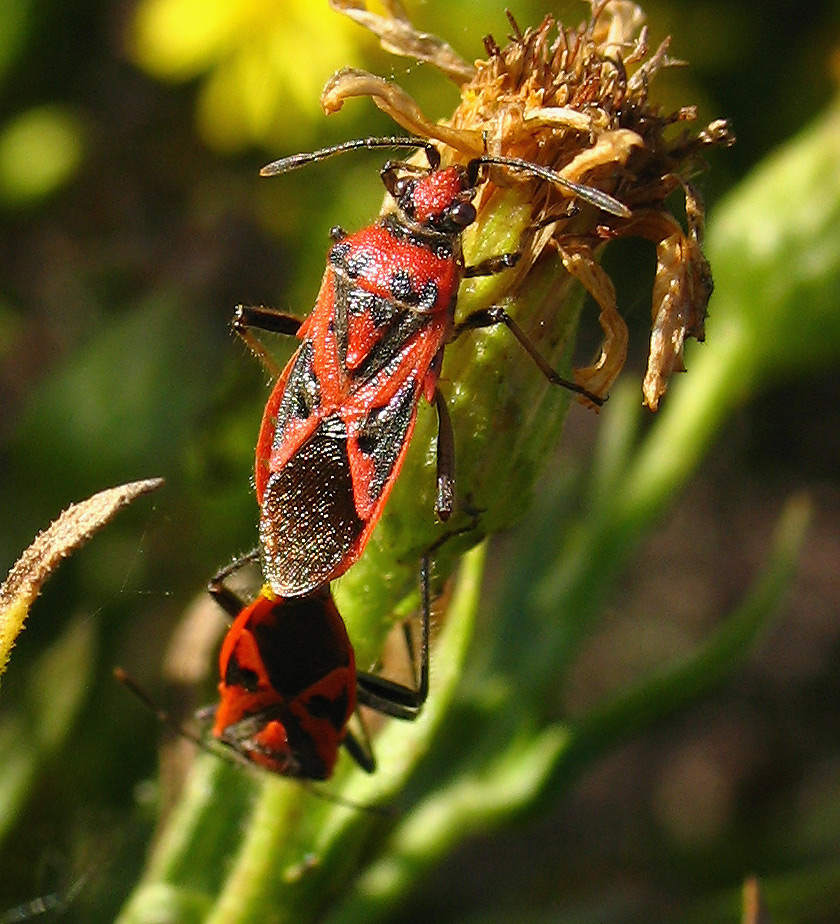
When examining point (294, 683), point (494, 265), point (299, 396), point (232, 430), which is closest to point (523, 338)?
point (494, 265)

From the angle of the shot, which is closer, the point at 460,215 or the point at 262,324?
the point at 460,215

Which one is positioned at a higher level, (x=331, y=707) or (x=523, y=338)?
(x=523, y=338)

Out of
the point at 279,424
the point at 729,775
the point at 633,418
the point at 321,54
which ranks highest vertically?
the point at 279,424

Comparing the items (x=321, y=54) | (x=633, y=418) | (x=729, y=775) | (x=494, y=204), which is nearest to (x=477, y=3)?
(x=321, y=54)

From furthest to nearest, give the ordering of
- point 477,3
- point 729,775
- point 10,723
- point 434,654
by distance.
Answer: point 729,775, point 477,3, point 10,723, point 434,654

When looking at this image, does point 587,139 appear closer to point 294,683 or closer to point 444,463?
point 444,463

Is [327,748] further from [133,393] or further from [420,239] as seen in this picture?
[133,393]

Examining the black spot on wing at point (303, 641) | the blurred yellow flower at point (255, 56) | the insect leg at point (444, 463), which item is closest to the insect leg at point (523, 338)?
the insect leg at point (444, 463)
